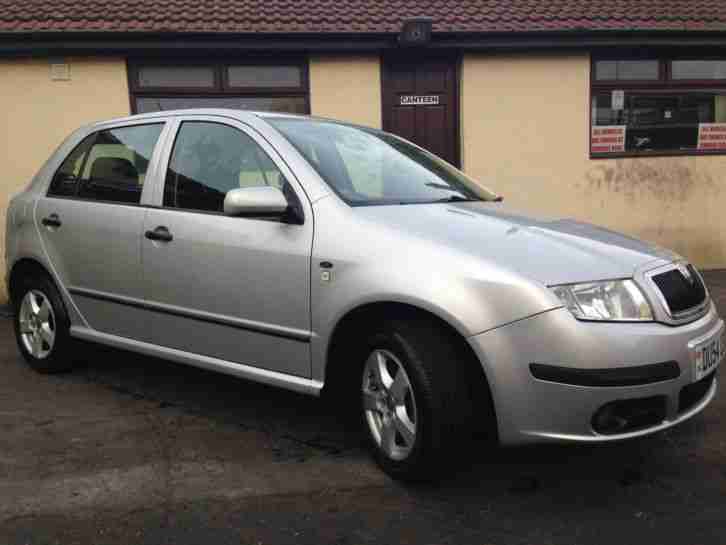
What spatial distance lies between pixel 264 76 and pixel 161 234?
5603 millimetres

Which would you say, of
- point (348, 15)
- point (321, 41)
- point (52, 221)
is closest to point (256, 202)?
point (52, 221)

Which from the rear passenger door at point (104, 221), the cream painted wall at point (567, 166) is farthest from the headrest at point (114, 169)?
the cream painted wall at point (567, 166)

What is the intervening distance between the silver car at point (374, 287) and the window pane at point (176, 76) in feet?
14.6

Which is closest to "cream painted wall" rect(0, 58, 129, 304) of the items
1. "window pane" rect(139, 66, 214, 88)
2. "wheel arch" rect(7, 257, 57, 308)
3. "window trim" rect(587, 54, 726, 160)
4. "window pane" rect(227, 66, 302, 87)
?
"window pane" rect(139, 66, 214, 88)

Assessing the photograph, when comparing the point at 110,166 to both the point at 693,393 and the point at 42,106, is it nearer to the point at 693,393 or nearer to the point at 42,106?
the point at 693,393

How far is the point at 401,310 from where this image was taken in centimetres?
305

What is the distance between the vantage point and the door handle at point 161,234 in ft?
12.5

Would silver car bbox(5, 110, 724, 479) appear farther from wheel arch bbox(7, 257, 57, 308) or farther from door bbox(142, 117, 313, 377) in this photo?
wheel arch bbox(7, 257, 57, 308)

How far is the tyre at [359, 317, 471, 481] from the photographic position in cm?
286

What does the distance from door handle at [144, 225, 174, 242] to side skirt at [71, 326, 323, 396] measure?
603 millimetres

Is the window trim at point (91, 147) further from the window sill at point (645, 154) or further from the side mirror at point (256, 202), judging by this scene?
the window sill at point (645, 154)

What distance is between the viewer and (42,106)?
8539 mm

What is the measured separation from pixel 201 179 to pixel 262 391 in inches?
54.9

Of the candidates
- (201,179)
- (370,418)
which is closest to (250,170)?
(201,179)
